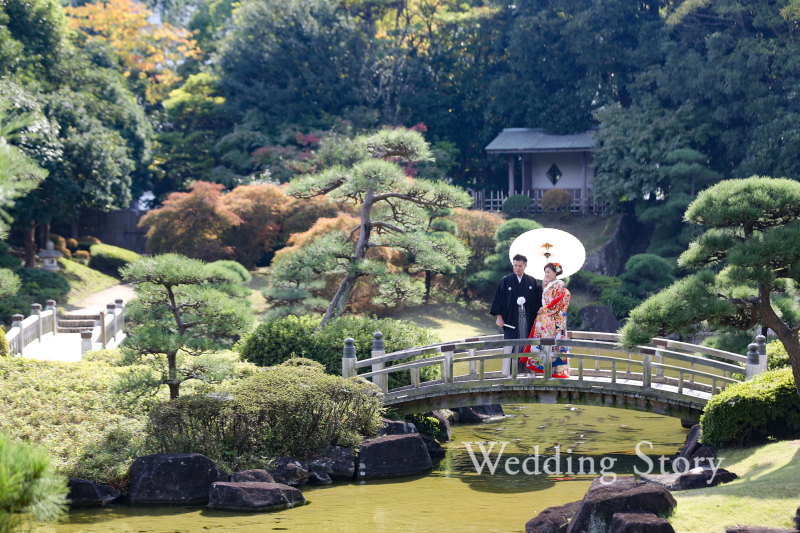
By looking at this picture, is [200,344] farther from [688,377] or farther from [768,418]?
[688,377]

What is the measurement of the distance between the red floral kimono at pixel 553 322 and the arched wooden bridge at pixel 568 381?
0.69 feet

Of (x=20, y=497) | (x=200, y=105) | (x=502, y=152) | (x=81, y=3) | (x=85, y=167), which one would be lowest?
(x=20, y=497)

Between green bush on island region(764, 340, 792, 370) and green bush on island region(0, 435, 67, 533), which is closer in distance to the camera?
green bush on island region(0, 435, 67, 533)

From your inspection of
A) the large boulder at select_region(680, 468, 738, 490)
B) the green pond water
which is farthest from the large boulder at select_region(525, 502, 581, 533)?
the large boulder at select_region(680, 468, 738, 490)

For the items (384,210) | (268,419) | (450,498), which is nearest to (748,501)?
(450,498)

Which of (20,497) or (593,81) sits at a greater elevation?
(593,81)

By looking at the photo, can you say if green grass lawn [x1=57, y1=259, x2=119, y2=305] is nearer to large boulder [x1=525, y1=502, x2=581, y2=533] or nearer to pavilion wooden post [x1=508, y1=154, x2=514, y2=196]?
pavilion wooden post [x1=508, y1=154, x2=514, y2=196]

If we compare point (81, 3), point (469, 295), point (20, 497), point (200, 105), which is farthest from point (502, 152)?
point (20, 497)

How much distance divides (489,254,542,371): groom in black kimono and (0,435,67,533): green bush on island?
8454 millimetres

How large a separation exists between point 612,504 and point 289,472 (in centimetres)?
497

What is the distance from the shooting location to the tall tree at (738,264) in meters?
9.73

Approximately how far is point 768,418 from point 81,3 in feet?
134

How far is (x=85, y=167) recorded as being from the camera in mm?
25781

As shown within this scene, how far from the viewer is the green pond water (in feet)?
32.3
